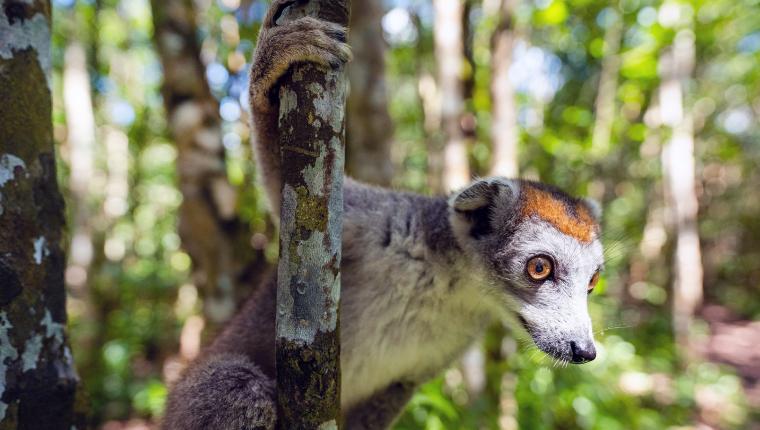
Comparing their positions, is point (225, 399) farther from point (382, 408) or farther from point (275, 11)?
point (275, 11)

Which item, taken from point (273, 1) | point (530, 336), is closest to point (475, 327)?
point (530, 336)

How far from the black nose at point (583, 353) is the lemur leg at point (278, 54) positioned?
1.82 m

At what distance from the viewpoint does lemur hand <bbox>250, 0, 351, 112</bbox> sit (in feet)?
6.43

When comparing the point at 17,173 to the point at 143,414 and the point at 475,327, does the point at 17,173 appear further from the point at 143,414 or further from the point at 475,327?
the point at 143,414

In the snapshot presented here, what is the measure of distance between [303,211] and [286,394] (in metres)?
0.67

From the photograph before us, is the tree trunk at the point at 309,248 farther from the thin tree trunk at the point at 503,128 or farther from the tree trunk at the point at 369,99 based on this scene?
the thin tree trunk at the point at 503,128

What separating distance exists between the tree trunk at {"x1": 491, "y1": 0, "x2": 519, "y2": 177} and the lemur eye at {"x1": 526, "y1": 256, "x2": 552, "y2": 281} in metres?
3.03

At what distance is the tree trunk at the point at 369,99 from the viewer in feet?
18.5

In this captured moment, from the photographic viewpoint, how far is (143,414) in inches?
381

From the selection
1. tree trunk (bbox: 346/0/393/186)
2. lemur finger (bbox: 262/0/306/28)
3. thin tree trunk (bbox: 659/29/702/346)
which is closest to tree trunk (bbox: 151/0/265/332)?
tree trunk (bbox: 346/0/393/186)

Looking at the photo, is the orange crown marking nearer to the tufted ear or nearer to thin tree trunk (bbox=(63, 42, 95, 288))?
the tufted ear

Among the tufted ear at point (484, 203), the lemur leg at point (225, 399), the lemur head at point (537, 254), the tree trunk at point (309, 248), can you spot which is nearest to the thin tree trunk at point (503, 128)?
the lemur head at point (537, 254)

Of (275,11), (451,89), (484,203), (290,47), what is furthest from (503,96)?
(290,47)

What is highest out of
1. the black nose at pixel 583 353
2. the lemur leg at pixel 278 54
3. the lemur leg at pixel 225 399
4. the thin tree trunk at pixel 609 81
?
the thin tree trunk at pixel 609 81
